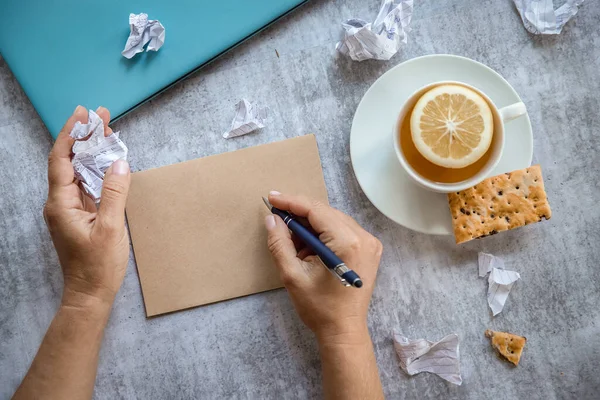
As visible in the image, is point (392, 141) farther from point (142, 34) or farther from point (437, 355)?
point (142, 34)

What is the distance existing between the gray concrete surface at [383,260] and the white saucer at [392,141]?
88 mm

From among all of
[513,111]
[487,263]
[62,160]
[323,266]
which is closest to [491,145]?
[513,111]

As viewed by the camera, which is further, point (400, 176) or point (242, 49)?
point (242, 49)

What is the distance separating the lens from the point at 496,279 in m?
1.14

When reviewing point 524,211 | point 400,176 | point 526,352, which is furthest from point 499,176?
point 526,352

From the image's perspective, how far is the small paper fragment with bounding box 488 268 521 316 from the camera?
1.15 metres

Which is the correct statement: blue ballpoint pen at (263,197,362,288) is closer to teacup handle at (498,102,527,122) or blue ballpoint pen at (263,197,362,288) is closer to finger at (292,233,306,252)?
finger at (292,233,306,252)

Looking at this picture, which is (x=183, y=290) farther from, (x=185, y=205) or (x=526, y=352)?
(x=526, y=352)

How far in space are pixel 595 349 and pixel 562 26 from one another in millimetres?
737

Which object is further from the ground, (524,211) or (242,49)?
(242,49)

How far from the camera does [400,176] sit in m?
1.08

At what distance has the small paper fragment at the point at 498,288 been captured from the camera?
3.76 ft

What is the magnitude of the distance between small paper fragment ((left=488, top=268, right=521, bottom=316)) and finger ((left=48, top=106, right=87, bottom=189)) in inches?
37.1

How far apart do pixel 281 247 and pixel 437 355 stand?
449 mm
